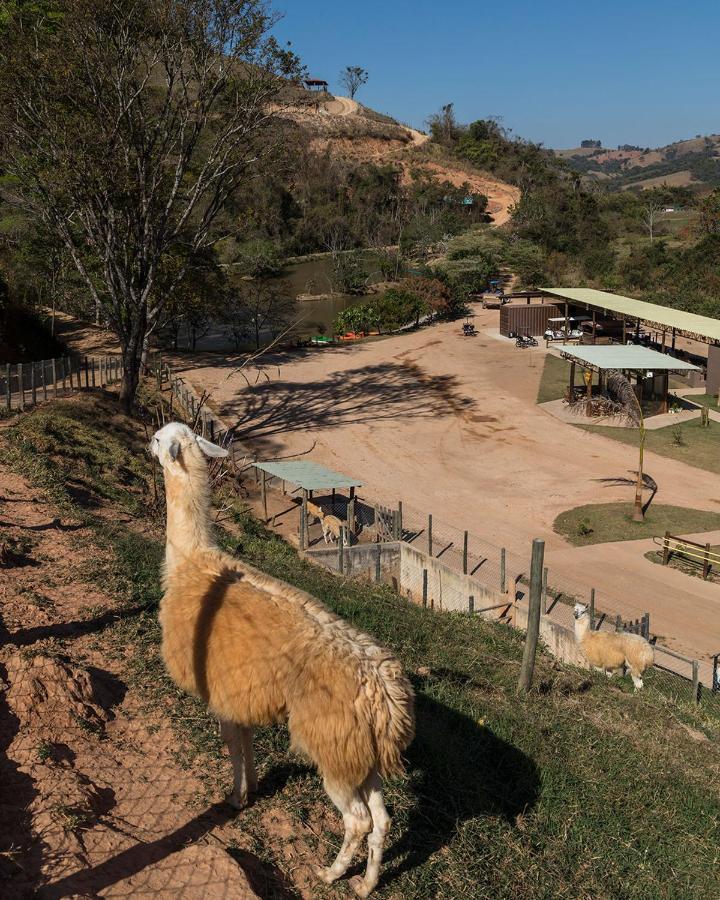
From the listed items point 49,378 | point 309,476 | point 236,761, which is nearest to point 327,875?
point 236,761

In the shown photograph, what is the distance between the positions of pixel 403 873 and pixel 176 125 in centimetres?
2692

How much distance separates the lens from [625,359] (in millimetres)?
32469

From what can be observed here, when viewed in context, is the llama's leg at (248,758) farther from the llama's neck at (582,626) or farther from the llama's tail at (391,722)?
the llama's neck at (582,626)

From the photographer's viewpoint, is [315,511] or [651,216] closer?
[315,511]

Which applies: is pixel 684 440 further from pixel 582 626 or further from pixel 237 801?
pixel 237 801

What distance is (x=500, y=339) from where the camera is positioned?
4766 centimetres

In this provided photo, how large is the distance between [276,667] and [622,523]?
18.2 m

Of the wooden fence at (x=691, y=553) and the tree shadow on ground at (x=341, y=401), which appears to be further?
the tree shadow on ground at (x=341, y=401)

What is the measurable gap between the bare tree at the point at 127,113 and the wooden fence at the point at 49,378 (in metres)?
1.79

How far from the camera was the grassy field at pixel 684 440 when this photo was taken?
27.0 metres

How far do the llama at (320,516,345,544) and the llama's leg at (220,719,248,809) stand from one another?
12.0 meters

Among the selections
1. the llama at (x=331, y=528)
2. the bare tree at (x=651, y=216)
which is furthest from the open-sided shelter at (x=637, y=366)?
the bare tree at (x=651, y=216)

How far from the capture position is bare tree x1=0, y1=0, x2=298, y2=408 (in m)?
Result: 23.5

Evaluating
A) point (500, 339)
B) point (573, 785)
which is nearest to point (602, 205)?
point (500, 339)
